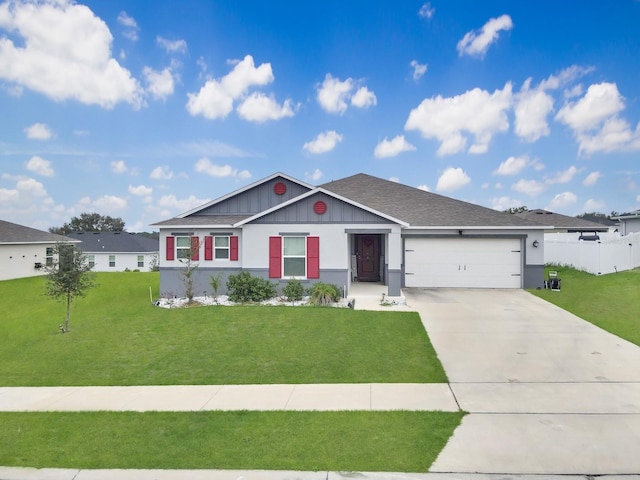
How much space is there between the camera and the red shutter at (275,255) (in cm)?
1638

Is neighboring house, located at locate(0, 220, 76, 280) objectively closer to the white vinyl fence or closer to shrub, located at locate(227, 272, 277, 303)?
shrub, located at locate(227, 272, 277, 303)

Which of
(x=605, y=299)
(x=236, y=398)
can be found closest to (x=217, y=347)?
(x=236, y=398)

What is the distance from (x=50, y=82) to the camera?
17984 mm

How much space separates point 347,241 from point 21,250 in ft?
81.8

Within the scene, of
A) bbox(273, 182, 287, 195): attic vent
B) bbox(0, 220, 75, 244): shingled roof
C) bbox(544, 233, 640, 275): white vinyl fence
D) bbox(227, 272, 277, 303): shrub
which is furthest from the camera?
bbox(0, 220, 75, 244): shingled roof

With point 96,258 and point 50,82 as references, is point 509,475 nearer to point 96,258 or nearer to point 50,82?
point 50,82

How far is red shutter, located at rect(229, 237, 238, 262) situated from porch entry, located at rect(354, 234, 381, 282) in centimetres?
619

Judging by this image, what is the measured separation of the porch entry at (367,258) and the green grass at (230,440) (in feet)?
47.8

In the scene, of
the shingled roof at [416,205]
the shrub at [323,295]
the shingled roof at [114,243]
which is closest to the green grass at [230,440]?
the shrub at [323,295]

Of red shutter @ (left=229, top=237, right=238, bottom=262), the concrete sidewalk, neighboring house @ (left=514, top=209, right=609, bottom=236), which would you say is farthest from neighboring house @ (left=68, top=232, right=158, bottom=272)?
the concrete sidewalk

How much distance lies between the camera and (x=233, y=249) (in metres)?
17.2

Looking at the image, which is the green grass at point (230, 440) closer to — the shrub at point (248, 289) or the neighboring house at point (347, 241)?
the shrub at point (248, 289)

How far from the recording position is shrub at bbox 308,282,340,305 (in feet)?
48.1

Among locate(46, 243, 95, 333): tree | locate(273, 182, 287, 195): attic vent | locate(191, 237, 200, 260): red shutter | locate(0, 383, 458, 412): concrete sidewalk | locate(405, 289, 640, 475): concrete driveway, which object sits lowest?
locate(0, 383, 458, 412): concrete sidewalk
